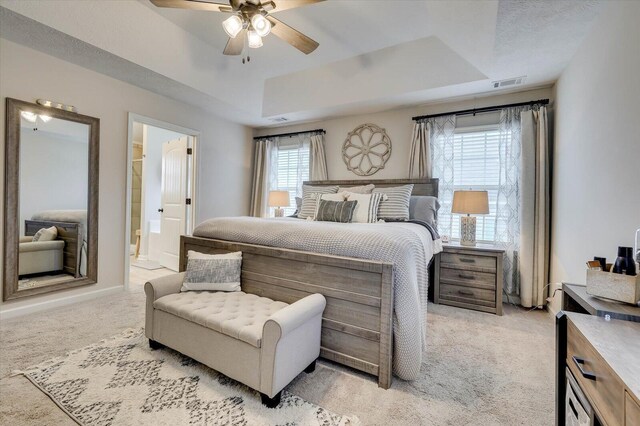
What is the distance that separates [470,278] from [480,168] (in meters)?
1.44

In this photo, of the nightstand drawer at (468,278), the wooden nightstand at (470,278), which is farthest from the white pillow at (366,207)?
the nightstand drawer at (468,278)

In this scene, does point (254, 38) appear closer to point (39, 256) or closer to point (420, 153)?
point (420, 153)

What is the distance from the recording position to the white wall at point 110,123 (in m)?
2.67

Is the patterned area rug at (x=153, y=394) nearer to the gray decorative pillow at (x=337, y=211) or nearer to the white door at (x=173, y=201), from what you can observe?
the gray decorative pillow at (x=337, y=211)

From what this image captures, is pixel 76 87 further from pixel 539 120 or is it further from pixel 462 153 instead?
pixel 539 120

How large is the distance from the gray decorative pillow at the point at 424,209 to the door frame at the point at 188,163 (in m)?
3.23

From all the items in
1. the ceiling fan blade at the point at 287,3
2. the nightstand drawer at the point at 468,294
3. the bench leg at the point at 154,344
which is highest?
the ceiling fan blade at the point at 287,3

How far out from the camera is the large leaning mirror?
263 cm

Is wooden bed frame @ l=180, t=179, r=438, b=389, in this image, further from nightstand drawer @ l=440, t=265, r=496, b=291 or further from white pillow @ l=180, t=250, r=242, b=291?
nightstand drawer @ l=440, t=265, r=496, b=291

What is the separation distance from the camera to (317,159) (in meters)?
4.68

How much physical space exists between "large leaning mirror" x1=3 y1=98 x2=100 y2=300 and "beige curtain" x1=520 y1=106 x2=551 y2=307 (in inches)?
192

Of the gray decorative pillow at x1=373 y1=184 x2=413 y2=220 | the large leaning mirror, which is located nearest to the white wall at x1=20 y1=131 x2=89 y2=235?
the large leaning mirror

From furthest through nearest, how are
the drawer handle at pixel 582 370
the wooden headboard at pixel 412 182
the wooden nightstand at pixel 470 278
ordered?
1. the wooden headboard at pixel 412 182
2. the wooden nightstand at pixel 470 278
3. the drawer handle at pixel 582 370

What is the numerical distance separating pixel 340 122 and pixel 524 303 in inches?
137
